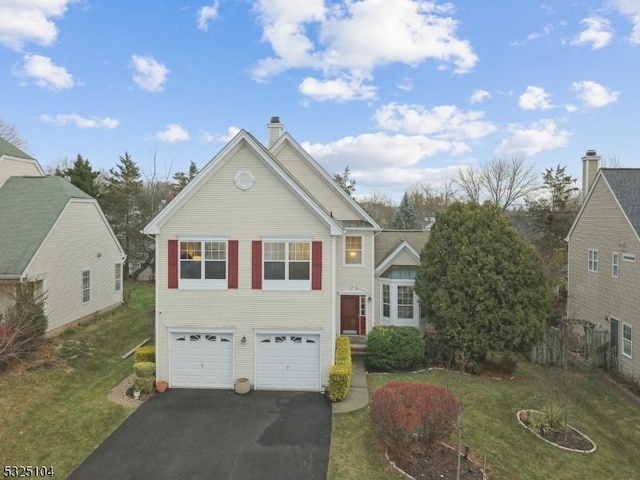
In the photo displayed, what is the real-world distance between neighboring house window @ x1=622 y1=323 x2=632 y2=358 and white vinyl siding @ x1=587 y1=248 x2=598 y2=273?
3600 millimetres

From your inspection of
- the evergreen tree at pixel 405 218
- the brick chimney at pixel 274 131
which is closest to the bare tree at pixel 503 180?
the evergreen tree at pixel 405 218

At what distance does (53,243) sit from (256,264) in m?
10.4

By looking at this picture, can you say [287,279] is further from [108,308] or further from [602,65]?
[602,65]

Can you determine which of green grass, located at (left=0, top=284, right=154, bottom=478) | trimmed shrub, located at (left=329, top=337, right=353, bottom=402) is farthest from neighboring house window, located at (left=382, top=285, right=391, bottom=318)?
green grass, located at (left=0, top=284, right=154, bottom=478)

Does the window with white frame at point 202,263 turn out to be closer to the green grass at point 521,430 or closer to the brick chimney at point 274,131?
the green grass at point 521,430

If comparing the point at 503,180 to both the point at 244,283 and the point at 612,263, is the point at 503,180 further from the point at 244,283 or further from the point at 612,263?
the point at 244,283

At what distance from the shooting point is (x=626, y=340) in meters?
16.4

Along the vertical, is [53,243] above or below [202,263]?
above

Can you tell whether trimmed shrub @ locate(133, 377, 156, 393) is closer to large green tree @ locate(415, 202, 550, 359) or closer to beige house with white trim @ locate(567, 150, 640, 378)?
large green tree @ locate(415, 202, 550, 359)

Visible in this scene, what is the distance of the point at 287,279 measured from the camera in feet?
45.8

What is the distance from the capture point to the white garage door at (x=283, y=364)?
13930 mm

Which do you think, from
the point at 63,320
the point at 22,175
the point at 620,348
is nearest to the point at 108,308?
the point at 63,320

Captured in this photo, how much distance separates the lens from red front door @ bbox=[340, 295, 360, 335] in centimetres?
1920

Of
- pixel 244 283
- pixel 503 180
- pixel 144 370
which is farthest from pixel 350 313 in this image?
pixel 503 180
